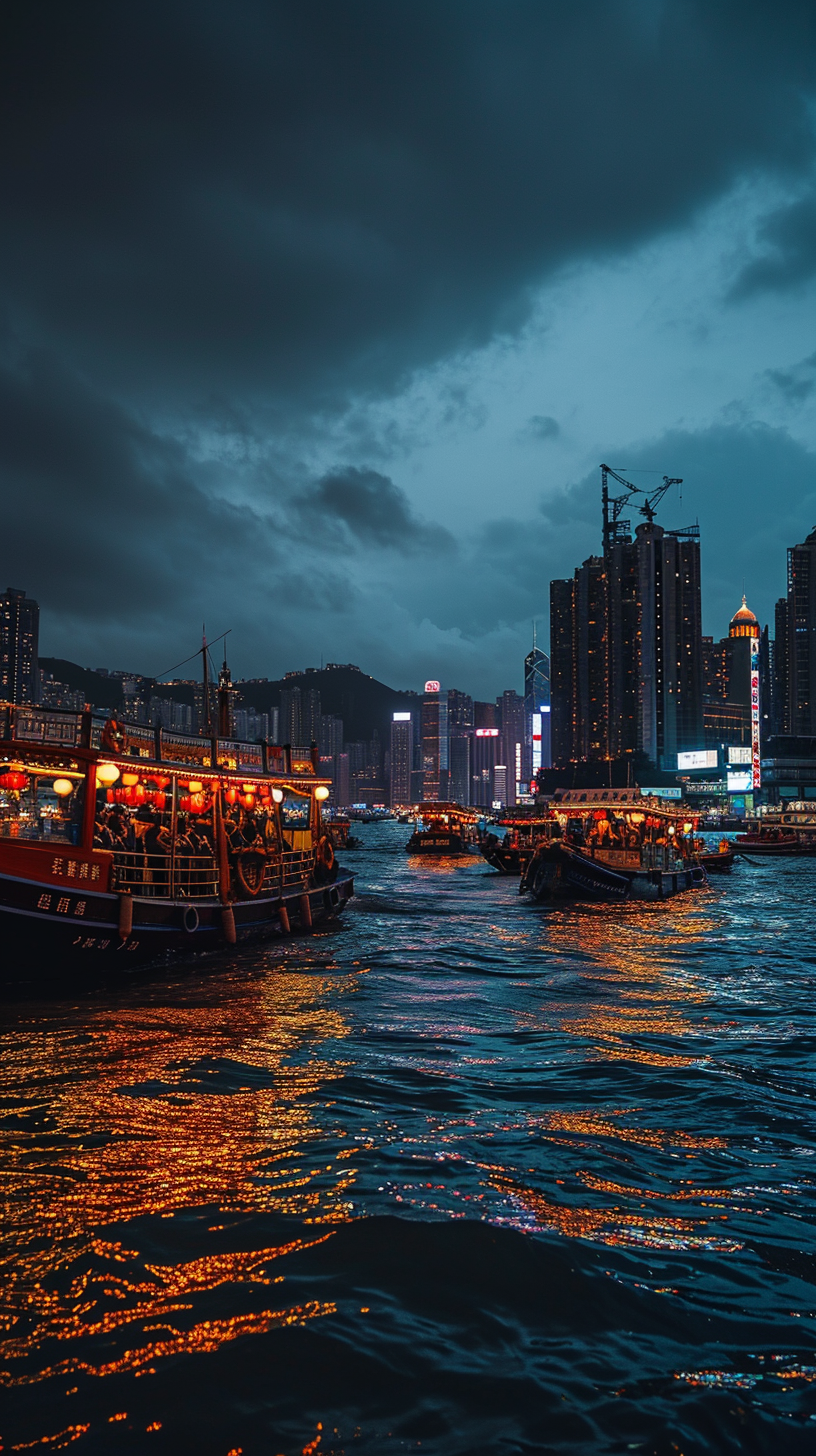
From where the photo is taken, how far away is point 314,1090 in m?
9.62

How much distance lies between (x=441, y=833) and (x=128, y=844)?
5593cm

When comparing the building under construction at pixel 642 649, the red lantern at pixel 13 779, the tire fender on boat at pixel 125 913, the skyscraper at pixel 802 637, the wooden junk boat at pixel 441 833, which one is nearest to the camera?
the red lantern at pixel 13 779

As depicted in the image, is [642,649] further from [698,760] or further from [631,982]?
[631,982]

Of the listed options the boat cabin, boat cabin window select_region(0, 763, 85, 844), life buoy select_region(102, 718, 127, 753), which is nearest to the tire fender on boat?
the boat cabin

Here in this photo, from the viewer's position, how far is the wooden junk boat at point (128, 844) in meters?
14.0

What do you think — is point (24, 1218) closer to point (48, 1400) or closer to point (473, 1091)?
point (48, 1400)

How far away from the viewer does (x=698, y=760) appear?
136 meters

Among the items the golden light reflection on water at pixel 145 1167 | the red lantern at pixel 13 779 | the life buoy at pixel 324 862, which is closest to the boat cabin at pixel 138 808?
the red lantern at pixel 13 779

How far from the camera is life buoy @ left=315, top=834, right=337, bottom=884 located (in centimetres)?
2595

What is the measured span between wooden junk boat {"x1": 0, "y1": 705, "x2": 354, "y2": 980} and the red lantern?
0.08 feet

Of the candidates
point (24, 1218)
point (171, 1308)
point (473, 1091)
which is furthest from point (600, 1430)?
point (473, 1091)

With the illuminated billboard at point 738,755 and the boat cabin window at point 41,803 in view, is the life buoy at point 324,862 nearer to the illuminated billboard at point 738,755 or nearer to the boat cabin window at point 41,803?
the boat cabin window at point 41,803

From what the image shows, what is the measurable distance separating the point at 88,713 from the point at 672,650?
150560 millimetres

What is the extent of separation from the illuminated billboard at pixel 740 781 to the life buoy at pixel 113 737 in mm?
112993
